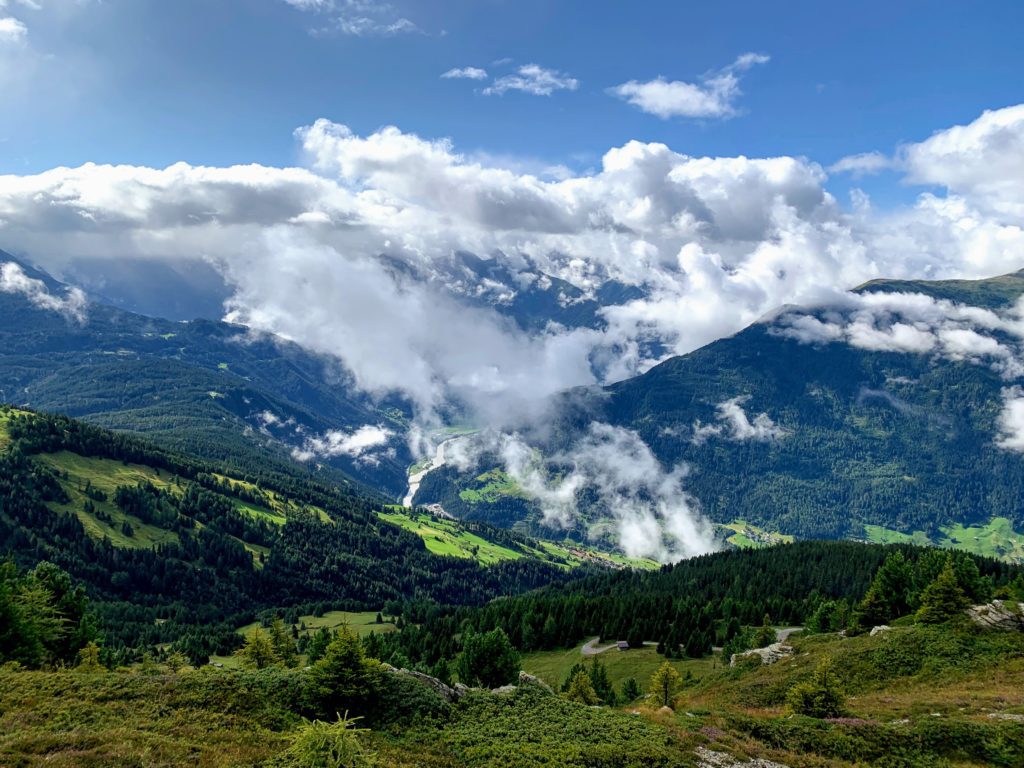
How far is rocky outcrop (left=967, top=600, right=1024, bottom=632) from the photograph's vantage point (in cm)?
7631

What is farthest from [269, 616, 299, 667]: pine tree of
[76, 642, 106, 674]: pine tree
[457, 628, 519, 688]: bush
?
[457, 628, 519, 688]: bush

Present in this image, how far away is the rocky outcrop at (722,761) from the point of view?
40.5 metres

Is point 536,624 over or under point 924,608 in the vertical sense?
A: under

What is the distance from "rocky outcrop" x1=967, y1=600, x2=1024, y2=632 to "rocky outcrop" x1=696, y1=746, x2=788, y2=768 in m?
56.1

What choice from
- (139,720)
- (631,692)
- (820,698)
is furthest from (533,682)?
(631,692)

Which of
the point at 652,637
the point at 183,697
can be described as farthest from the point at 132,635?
the point at 183,697

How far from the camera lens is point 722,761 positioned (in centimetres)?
4119

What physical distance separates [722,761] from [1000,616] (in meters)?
62.4

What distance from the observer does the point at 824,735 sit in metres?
46.6

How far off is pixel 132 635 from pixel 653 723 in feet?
692

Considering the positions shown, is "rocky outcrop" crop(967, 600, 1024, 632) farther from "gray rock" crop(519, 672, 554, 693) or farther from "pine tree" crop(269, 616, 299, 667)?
"pine tree" crop(269, 616, 299, 667)

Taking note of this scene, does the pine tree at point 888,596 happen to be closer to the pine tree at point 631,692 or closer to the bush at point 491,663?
the pine tree at point 631,692

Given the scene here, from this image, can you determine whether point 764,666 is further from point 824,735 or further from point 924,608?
point 824,735

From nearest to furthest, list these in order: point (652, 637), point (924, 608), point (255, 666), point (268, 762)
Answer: point (268, 762) < point (924, 608) < point (255, 666) < point (652, 637)
